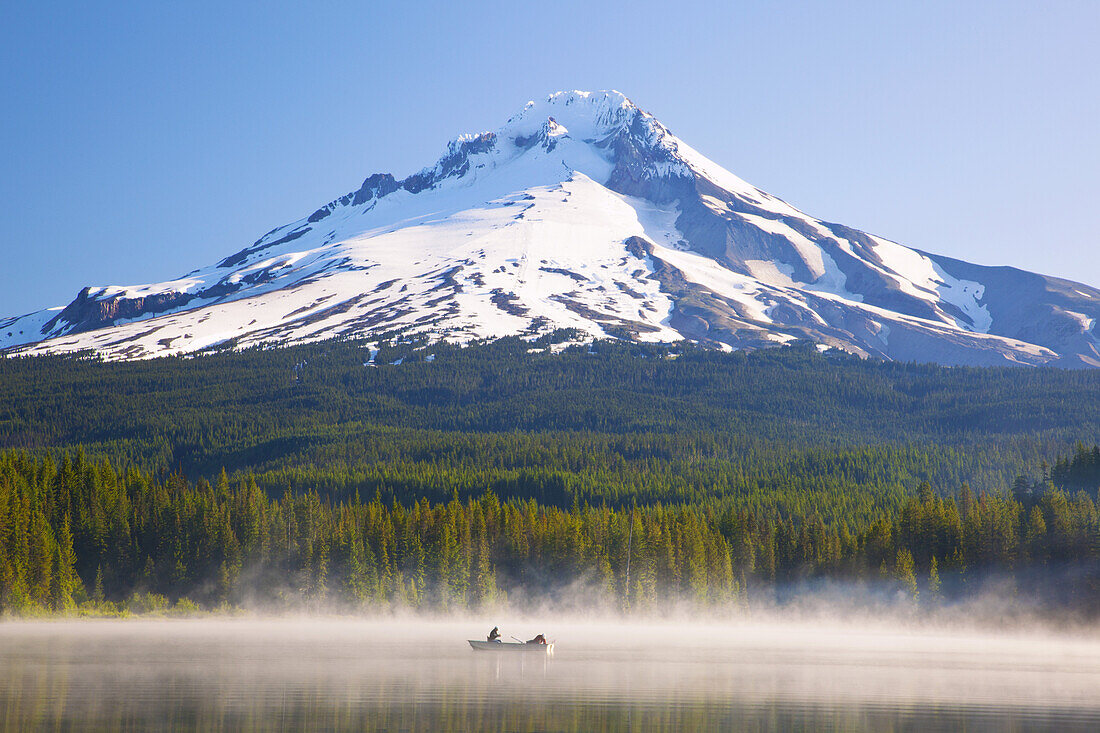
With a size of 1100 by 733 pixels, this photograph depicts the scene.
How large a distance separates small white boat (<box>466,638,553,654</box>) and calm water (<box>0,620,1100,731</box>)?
607 mm

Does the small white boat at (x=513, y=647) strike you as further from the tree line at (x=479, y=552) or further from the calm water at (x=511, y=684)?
the tree line at (x=479, y=552)

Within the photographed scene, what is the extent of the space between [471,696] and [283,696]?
8003 millimetres

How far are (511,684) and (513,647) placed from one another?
20.2 m

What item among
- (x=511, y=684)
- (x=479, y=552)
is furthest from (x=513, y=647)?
(x=479, y=552)

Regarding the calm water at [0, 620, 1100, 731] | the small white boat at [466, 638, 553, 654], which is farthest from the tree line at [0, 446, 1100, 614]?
the small white boat at [466, 638, 553, 654]

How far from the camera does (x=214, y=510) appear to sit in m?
119

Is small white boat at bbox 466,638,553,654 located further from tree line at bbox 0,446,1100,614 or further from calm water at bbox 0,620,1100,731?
tree line at bbox 0,446,1100,614

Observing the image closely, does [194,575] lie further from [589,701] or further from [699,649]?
[589,701]

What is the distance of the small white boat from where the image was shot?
73750 millimetres

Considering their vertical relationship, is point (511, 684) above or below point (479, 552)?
above

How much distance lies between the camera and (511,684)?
54688 mm

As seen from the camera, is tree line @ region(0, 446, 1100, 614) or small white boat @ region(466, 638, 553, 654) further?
tree line @ region(0, 446, 1100, 614)

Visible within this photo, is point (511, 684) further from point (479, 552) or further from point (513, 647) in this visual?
point (479, 552)

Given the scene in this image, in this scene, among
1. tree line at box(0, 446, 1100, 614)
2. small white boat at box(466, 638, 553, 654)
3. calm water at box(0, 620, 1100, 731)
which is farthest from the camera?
tree line at box(0, 446, 1100, 614)
